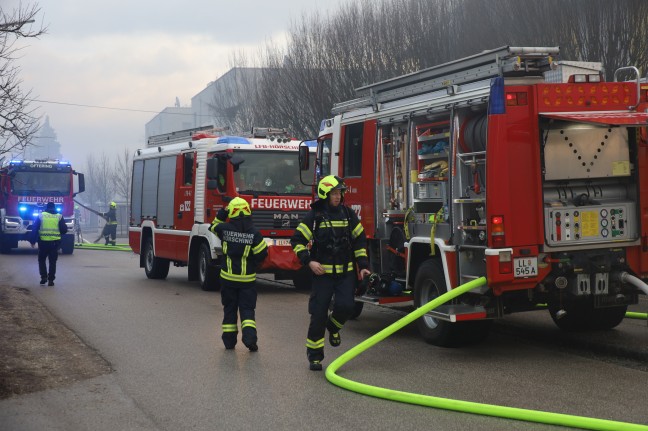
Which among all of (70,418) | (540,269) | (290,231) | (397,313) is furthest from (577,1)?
(70,418)

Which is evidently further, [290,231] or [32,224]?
[32,224]

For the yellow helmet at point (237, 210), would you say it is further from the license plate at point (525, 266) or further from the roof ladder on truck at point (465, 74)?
the license plate at point (525, 266)

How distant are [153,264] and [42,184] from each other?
12152 millimetres

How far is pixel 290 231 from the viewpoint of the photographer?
15570mm

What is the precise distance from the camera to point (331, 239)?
8.21 metres

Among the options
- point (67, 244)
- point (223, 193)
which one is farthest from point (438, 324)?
point (67, 244)

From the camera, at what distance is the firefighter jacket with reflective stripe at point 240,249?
365 inches

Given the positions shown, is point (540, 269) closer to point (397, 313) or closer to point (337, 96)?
point (397, 313)

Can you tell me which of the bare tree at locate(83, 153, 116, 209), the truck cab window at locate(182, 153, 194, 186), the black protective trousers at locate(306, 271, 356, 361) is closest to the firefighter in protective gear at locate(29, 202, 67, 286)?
the truck cab window at locate(182, 153, 194, 186)

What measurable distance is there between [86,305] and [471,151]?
769 cm

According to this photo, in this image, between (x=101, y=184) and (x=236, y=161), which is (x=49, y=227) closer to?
(x=236, y=161)

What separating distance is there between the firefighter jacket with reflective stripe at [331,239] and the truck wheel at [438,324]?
105 centimetres

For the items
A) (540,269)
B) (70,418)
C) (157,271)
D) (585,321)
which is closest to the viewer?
(70,418)

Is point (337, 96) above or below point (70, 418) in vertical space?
above
